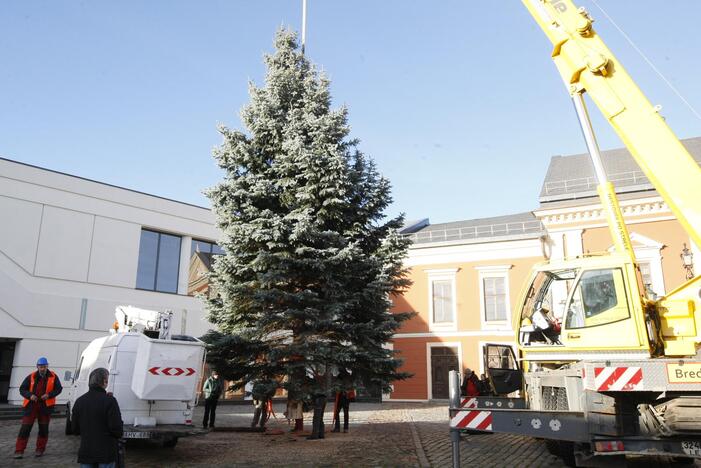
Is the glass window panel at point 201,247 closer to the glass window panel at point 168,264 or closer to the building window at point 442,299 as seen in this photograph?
the glass window panel at point 168,264

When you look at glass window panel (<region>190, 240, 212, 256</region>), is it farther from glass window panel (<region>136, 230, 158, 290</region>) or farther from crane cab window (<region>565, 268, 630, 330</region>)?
crane cab window (<region>565, 268, 630, 330</region>)

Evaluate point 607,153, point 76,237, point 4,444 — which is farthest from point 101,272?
point 607,153

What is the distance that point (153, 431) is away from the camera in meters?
10.2

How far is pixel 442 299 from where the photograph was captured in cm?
3066

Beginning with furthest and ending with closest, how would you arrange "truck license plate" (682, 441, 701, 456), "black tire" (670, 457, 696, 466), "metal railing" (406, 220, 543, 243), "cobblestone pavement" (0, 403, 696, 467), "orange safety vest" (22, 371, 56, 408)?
"metal railing" (406, 220, 543, 243), "orange safety vest" (22, 371, 56, 408), "cobblestone pavement" (0, 403, 696, 467), "black tire" (670, 457, 696, 466), "truck license plate" (682, 441, 701, 456)

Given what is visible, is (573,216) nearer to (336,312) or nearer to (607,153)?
(607,153)

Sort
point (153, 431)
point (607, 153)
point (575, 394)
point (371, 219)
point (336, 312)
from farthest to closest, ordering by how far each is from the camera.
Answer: point (607, 153) → point (371, 219) → point (336, 312) → point (153, 431) → point (575, 394)

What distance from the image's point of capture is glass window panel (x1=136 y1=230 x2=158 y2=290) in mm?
23688

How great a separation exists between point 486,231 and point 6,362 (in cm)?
2367

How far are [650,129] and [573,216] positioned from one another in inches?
720

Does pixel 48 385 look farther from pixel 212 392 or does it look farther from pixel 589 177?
pixel 589 177

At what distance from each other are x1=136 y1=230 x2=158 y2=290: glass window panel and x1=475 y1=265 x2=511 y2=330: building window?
16.6 meters

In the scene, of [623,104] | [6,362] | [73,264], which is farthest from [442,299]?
[623,104]

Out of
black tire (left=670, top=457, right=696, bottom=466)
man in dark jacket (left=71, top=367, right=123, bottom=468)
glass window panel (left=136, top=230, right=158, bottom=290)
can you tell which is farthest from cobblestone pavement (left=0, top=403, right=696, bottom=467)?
glass window panel (left=136, top=230, right=158, bottom=290)
